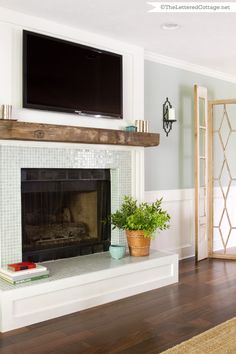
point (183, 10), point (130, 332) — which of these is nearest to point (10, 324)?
point (130, 332)

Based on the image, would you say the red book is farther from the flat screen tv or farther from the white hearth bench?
the flat screen tv

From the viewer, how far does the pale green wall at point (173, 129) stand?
4543 millimetres

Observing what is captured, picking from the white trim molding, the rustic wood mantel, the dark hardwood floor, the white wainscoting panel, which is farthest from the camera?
the white wainscoting panel

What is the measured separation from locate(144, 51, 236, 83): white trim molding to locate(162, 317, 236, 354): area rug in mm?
2942

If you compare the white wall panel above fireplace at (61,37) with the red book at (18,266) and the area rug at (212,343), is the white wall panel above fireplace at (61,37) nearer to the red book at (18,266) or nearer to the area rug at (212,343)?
the red book at (18,266)

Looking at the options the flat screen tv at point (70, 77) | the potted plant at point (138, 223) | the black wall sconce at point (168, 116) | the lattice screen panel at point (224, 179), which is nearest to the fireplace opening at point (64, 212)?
the potted plant at point (138, 223)

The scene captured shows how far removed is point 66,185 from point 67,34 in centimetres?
136

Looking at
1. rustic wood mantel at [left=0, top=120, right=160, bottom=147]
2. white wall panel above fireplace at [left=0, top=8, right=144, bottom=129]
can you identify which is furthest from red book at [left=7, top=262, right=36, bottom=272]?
white wall panel above fireplace at [left=0, top=8, right=144, bottom=129]

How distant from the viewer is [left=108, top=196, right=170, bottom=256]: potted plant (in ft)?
12.0

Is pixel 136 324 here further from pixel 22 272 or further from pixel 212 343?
pixel 22 272

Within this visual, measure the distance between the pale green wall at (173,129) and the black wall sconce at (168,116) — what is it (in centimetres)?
5

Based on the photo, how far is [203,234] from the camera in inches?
192

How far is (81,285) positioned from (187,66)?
3057 mm

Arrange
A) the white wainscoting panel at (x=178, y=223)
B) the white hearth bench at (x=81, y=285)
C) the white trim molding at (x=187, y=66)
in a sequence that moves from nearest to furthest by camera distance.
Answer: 1. the white hearth bench at (x=81, y=285)
2. the white trim molding at (x=187, y=66)
3. the white wainscoting panel at (x=178, y=223)
